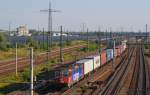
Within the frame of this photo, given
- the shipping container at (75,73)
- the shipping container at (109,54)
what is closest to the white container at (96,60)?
the shipping container at (75,73)

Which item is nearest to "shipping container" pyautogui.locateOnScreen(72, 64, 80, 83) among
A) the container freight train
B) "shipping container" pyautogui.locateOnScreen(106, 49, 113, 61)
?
the container freight train

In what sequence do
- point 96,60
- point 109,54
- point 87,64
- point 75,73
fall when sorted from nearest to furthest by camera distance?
point 75,73 → point 87,64 → point 96,60 → point 109,54

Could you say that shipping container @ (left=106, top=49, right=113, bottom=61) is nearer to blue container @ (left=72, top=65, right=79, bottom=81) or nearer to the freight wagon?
the freight wagon

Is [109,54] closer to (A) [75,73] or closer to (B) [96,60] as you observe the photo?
(B) [96,60]

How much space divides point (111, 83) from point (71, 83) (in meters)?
8.64

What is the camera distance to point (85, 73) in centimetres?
4953

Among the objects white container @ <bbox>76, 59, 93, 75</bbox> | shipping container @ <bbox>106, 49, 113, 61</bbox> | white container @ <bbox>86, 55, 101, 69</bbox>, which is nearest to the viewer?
white container @ <bbox>76, 59, 93, 75</bbox>

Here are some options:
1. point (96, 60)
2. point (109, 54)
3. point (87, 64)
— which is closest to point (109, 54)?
point (109, 54)

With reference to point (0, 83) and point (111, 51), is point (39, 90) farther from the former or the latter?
point (111, 51)

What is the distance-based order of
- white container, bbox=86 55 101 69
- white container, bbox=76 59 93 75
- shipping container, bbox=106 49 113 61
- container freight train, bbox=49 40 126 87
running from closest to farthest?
container freight train, bbox=49 40 126 87, white container, bbox=76 59 93 75, white container, bbox=86 55 101 69, shipping container, bbox=106 49 113 61

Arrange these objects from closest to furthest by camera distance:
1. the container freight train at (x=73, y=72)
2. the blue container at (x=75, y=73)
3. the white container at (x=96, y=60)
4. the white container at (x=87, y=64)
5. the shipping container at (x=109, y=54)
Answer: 1. the container freight train at (x=73, y=72)
2. the blue container at (x=75, y=73)
3. the white container at (x=87, y=64)
4. the white container at (x=96, y=60)
5. the shipping container at (x=109, y=54)

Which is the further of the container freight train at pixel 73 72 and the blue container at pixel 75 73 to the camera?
the blue container at pixel 75 73

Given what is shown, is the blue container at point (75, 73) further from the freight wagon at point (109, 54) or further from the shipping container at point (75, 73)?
the freight wagon at point (109, 54)

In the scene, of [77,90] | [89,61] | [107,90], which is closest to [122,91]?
[107,90]
